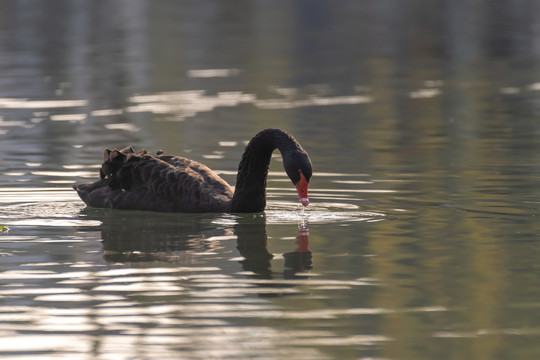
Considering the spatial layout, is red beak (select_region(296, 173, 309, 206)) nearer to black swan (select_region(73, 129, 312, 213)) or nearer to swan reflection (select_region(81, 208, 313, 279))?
swan reflection (select_region(81, 208, 313, 279))

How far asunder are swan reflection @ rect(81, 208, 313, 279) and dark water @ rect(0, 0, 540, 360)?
0.08 ft

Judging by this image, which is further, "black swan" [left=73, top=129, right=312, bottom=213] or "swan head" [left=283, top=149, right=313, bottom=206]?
"black swan" [left=73, top=129, right=312, bottom=213]

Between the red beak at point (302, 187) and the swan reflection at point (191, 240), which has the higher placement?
the red beak at point (302, 187)

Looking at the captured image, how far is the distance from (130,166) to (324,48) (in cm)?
2185

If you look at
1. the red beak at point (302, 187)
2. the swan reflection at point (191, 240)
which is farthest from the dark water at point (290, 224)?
the red beak at point (302, 187)

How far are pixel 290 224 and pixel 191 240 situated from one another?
37.3 inches

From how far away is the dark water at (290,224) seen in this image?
6203 mm

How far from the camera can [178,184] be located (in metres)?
10.1

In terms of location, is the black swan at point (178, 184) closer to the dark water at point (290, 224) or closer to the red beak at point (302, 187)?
the dark water at point (290, 224)

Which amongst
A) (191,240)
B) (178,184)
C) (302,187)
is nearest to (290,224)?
(302,187)

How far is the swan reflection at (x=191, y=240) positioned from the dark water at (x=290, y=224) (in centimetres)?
2

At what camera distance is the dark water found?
620 centimetres

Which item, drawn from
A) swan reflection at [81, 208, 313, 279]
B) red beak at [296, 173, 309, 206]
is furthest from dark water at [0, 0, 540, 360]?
red beak at [296, 173, 309, 206]

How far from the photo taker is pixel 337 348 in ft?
19.4
